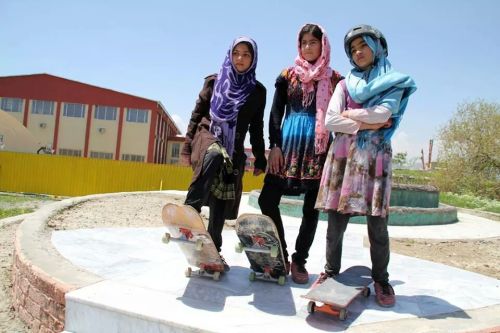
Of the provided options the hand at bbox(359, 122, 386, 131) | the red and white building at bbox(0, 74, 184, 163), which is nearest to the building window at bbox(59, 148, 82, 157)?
the red and white building at bbox(0, 74, 184, 163)

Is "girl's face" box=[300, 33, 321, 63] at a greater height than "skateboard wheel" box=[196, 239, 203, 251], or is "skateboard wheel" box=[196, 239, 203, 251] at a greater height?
"girl's face" box=[300, 33, 321, 63]

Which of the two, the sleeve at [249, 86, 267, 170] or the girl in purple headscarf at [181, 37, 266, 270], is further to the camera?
the sleeve at [249, 86, 267, 170]

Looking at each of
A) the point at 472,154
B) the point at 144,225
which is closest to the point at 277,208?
the point at 144,225

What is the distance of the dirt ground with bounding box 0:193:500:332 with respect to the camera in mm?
4673

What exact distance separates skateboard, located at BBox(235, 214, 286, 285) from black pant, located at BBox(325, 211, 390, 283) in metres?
0.39

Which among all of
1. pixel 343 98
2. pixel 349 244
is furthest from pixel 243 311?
pixel 349 244

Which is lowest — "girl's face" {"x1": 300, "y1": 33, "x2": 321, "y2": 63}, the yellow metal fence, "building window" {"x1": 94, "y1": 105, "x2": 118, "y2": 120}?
the yellow metal fence

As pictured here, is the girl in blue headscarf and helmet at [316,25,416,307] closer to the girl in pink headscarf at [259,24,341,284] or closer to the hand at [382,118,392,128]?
the hand at [382,118,392,128]

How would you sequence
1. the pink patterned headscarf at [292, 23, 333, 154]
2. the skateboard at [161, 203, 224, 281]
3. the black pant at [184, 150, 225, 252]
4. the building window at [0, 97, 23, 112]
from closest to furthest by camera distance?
the skateboard at [161, 203, 224, 281] → the black pant at [184, 150, 225, 252] → the pink patterned headscarf at [292, 23, 333, 154] → the building window at [0, 97, 23, 112]

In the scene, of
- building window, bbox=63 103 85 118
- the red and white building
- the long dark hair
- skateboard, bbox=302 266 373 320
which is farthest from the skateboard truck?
building window, bbox=63 103 85 118

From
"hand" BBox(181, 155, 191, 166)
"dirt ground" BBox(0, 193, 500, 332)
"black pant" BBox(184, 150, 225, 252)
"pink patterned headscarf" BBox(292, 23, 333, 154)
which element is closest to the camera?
"black pant" BBox(184, 150, 225, 252)

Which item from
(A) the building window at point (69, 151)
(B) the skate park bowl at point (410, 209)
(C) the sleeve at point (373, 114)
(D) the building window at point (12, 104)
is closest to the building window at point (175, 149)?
(A) the building window at point (69, 151)

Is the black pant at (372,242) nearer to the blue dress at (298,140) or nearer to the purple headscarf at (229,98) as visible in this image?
the blue dress at (298,140)

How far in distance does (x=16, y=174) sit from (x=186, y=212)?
19.6 m
